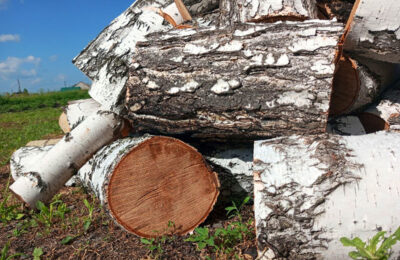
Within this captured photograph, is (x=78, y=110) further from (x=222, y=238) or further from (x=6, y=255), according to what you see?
(x=222, y=238)

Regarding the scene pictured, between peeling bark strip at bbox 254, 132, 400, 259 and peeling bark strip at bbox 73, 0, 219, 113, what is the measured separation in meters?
1.55

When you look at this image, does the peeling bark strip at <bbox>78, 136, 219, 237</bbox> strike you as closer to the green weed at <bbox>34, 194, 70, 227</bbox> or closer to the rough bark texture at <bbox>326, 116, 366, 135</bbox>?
the green weed at <bbox>34, 194, 70, 227</bbox>

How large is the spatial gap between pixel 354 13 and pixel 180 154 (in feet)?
5.07

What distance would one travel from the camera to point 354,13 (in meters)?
2.63

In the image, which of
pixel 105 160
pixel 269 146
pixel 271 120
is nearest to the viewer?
pixel 269 146

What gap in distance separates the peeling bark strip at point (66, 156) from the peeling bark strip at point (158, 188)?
25.5 inches

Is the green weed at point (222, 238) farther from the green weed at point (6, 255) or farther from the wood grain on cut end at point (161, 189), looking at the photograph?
the green weed at point (6, 255)

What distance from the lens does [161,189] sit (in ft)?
8.37

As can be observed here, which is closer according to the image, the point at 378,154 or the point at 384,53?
the point at 378,154

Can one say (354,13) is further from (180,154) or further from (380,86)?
(180,154)

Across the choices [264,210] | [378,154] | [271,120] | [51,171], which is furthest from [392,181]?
[51,171]

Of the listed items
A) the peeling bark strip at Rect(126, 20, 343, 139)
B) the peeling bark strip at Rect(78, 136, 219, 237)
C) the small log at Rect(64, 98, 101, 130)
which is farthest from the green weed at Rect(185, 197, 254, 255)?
the small log at Rect(64, 98, 101, 130)

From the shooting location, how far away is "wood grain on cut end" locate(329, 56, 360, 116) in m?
2.97

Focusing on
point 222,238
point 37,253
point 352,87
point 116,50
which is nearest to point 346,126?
point 352,87
